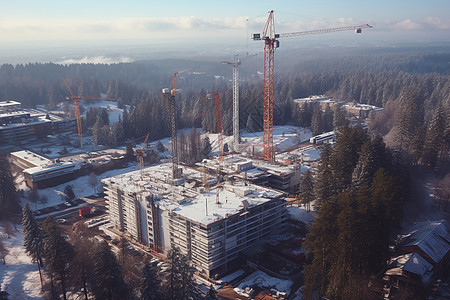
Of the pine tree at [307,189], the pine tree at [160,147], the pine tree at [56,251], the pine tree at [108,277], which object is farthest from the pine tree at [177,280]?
the pine tree at [160,147]

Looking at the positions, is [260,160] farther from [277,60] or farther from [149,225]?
[277,60]

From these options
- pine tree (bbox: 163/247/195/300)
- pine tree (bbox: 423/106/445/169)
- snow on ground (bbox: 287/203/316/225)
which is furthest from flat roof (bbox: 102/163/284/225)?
pine tree (bbox: 423/106/445/169)

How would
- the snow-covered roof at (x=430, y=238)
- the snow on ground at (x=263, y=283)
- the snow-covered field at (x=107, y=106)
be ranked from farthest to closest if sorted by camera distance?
the snow-covered field at (x=107, y=106) → the snow on ground at (x=263, y=283) → the snow-covered roof at (x=430, y=238)

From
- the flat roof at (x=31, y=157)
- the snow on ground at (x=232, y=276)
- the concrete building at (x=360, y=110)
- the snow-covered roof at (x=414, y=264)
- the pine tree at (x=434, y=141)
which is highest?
the pine tree at (x=434, y=141)

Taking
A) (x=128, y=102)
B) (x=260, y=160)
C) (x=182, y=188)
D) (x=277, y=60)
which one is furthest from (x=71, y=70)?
(x=182, y=188)

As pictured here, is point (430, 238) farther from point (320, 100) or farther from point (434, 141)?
point (320, 100)

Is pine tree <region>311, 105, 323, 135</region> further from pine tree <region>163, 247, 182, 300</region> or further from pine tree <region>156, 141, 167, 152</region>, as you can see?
pine tree <region>163, 247, 182, 300</region>

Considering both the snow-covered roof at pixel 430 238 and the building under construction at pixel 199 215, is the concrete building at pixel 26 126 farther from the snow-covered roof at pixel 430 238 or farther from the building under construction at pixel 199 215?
the snow-covered roof at pixel 430 238
